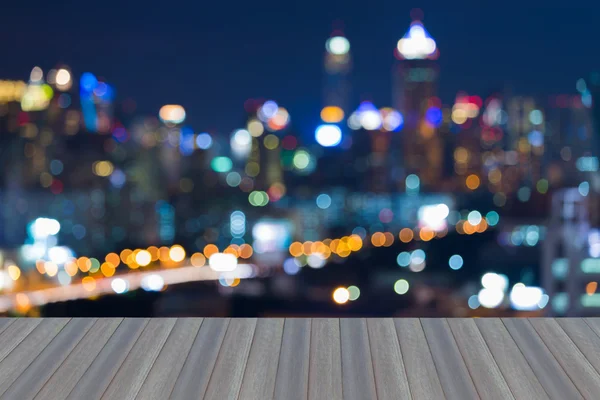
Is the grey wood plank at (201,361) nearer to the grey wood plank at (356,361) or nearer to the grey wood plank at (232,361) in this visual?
the grey wood plank at (232,361)

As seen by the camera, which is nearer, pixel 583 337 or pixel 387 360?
pixel 387 360

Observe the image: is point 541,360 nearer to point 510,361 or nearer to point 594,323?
point 510,361

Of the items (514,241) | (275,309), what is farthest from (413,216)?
(275,309)

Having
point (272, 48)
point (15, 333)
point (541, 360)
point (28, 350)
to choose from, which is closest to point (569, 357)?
point (541, 360)

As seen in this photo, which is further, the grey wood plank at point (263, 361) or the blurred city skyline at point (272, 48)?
the blurred city skyline at point (272, 48)

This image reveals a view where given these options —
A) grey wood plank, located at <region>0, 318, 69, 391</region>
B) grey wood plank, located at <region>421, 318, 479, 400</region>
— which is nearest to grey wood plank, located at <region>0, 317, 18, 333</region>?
grey wood plank, located at <region>0, 318, 69, 391</region>

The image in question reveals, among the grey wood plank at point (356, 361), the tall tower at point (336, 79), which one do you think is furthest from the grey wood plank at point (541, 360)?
the tall tower at point (336, 79)
